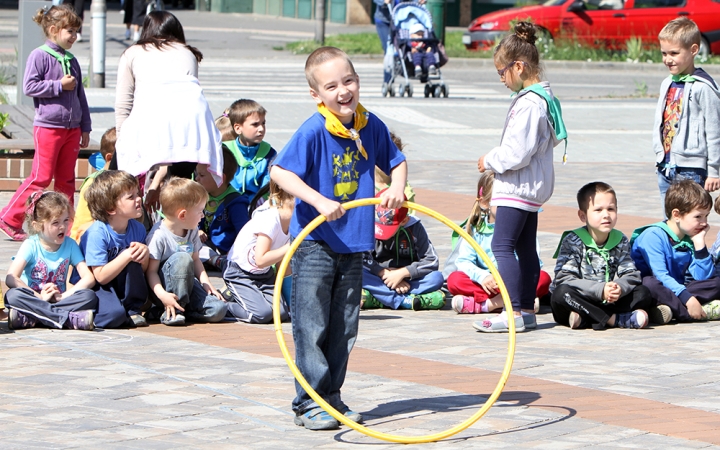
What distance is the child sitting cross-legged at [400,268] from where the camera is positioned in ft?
25.4

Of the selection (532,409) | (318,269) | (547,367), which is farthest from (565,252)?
(318,269)

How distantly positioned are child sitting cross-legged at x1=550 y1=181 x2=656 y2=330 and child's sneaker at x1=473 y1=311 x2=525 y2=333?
301 millimetres

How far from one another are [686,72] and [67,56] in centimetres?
461

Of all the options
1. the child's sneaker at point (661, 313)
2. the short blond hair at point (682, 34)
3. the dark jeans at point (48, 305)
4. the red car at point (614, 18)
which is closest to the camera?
the dark jeans at point (48, 305)

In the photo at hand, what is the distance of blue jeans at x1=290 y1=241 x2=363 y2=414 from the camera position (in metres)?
4.98

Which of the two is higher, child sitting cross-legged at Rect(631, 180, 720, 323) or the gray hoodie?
the gray hoodie

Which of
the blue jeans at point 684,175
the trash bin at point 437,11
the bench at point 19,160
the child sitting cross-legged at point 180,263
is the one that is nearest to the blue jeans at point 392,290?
the child sitting cross-legged at point 180,263

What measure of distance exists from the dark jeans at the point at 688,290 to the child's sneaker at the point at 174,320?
9.17 ft

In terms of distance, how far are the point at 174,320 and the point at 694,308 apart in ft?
10.3

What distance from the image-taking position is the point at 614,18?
27.0 meters

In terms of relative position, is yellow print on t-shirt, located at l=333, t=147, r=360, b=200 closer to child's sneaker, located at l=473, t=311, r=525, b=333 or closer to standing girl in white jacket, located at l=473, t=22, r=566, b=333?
standing girl in white jacket, located at l=473, t=22, r=566, b=333

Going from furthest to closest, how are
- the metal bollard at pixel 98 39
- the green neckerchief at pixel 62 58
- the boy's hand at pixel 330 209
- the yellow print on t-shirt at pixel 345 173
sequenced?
the metal bollard at pixel 98 39, the green neckerchief at pixel 62 58, the yellow print on t-shirt at pixel 345 173, the boy's hand at pixel 330 209

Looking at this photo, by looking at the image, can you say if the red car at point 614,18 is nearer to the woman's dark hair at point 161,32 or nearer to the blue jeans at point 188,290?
the woman's dark hair at point 161,32

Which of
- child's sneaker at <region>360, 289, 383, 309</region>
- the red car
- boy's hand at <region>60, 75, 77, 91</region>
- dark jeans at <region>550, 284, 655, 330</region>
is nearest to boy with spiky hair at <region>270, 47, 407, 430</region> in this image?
dark jeans at <region>550, 284, 655, 330</region>
